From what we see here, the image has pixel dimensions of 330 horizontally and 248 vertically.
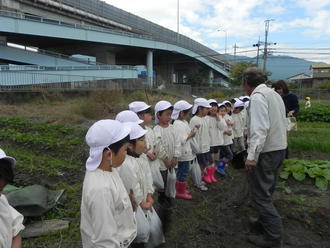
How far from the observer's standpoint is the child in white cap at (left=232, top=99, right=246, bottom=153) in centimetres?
680

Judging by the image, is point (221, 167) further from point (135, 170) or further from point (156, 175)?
point (135, 170)

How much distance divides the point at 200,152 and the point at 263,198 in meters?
1.95

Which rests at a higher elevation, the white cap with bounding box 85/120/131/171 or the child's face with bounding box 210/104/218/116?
the white cap with bounding box 85/120/131/171

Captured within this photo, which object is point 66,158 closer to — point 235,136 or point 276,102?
point 235,136

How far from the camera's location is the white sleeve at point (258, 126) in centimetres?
321

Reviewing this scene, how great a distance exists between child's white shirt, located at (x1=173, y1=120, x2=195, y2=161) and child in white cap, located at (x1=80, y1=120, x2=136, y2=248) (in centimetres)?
214

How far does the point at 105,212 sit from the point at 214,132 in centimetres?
408

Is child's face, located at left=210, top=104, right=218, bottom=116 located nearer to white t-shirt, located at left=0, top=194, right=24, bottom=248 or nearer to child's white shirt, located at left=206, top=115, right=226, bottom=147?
child's white shirt, located at left=206, top=115, right=226, bottom=147

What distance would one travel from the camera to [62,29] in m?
22.8

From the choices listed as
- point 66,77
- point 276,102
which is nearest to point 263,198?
point 276,102

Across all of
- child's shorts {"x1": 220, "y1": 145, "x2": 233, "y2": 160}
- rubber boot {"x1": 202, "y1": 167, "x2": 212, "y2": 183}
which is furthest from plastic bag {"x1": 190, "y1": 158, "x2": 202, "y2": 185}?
child's shorts {"x1": 220, "y1": 145, "x2": 233, "y2": 160}

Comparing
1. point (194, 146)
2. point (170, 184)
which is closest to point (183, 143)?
point (194, 146)

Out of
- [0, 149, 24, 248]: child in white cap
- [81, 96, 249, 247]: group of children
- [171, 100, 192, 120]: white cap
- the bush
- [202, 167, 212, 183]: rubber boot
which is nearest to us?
[0, 149, 24, 248]: child in white cap

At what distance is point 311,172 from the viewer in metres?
5.54
